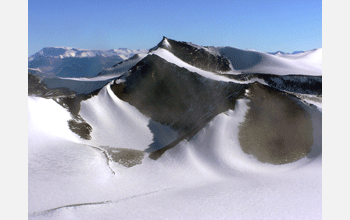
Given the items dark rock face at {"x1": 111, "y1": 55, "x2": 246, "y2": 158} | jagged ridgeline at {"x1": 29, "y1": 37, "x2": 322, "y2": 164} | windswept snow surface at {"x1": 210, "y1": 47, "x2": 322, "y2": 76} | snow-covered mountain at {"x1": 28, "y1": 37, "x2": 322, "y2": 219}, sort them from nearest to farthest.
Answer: snow-covered mountain at {"x1": 28, "y1": 37, "x2": 322, "y2": 219}, jagged ridgeline at {"x1": 29, "y1": 37, "x2": 322, "y2": 164}, dark rock face at {"x1": 111, "y1": 55, "x2": 246, "y2": 158}, windswept snow surface at {"x1": 210, "y1": 47, "x2": 322, "y2": 76}

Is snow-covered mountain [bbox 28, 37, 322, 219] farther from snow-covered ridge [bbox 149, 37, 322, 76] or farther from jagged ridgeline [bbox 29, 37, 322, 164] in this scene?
snow-covered ridge [bbox 149, 37, 322, 76]

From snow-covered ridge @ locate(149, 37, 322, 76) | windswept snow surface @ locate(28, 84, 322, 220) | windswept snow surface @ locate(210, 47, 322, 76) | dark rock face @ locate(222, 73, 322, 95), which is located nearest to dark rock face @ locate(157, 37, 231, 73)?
snow-covered ridge @ locate(149, 37, 322, 76)

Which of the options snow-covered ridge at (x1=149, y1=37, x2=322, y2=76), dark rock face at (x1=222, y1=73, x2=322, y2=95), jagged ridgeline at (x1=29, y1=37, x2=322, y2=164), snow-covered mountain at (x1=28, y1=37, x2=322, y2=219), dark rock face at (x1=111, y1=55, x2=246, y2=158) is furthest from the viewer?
snow-covered ridge at (x1=149, y1=37, x2=322, y2=76)

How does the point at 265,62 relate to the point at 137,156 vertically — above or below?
above

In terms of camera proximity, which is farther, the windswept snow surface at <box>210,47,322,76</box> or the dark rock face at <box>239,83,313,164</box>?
the windswept snow surface at <box>210,47,322,76</box>

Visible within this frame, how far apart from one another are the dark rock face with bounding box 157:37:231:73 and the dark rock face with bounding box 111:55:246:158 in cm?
1581

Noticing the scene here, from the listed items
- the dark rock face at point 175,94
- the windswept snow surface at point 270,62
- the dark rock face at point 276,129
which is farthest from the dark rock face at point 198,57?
the dark rock face at point 276,129

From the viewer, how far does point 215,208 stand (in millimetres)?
22281

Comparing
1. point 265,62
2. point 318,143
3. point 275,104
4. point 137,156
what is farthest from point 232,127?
point 265,62

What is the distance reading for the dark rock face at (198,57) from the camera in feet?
233

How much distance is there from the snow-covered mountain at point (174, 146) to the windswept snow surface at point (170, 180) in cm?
12

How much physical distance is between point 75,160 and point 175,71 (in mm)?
34357

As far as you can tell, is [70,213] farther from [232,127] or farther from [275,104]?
[275,104]

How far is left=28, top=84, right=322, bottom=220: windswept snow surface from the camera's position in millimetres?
21578
